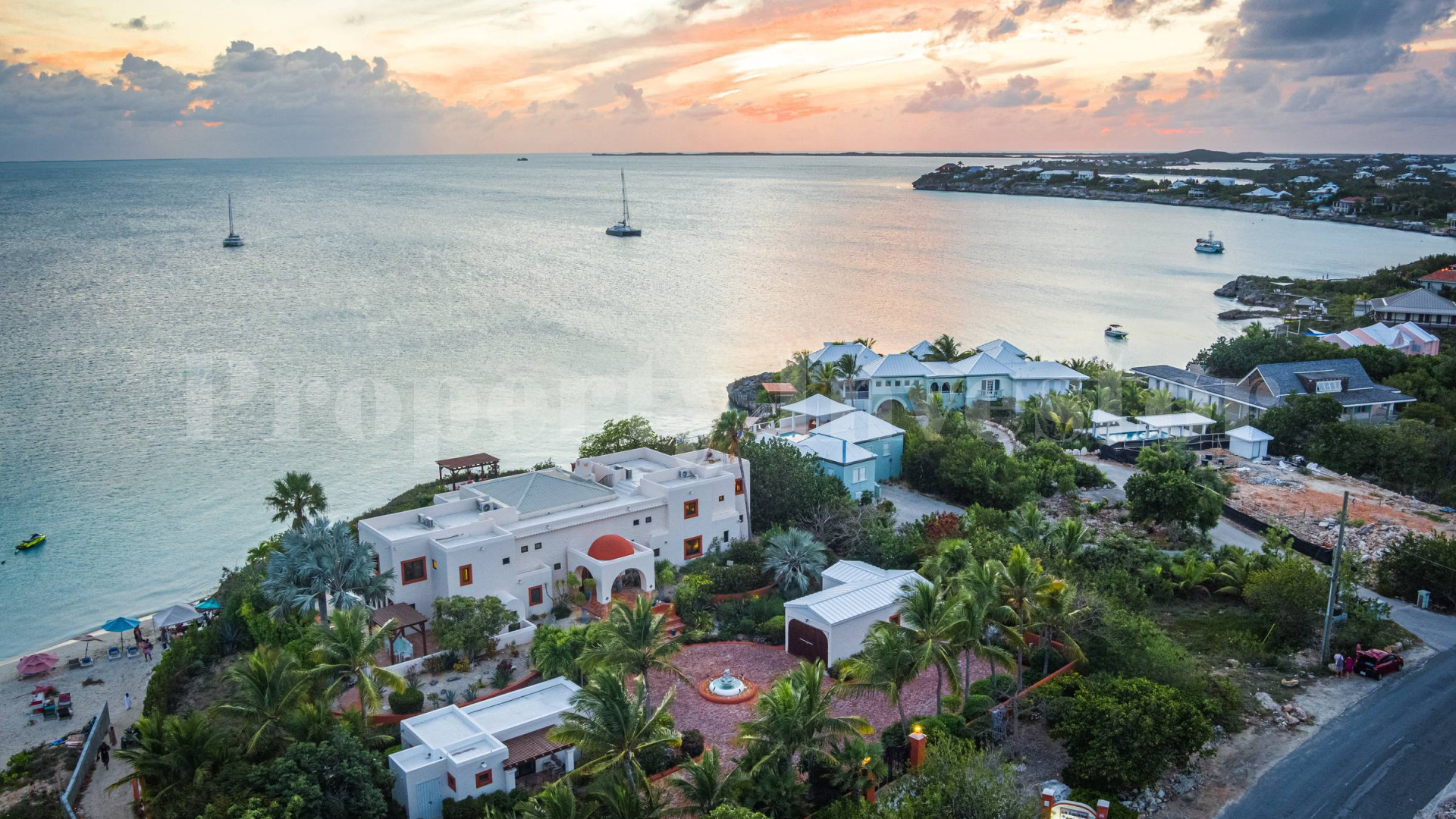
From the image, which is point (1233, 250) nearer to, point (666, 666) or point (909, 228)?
point (909, 228)

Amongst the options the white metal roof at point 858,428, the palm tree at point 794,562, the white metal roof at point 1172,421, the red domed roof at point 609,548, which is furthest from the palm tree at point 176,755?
the white metal roof at point 1172,421

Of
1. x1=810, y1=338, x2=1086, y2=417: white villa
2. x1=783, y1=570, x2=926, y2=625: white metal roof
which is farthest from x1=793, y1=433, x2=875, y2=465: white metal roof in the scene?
x1=810, y1=338, x2=1086, y2=417: white villa

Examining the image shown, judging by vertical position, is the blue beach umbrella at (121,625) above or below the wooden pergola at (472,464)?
below

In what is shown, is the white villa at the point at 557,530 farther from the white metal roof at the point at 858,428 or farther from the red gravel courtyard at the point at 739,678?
the white metal roof at the point at 858,428

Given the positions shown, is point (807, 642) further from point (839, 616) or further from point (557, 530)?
point (557, 530)

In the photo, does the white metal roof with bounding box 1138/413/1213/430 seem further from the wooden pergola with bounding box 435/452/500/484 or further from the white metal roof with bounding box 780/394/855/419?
the wooden pergola with bounding box 435/452/500/484

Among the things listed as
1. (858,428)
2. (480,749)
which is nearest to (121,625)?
(480,749)
